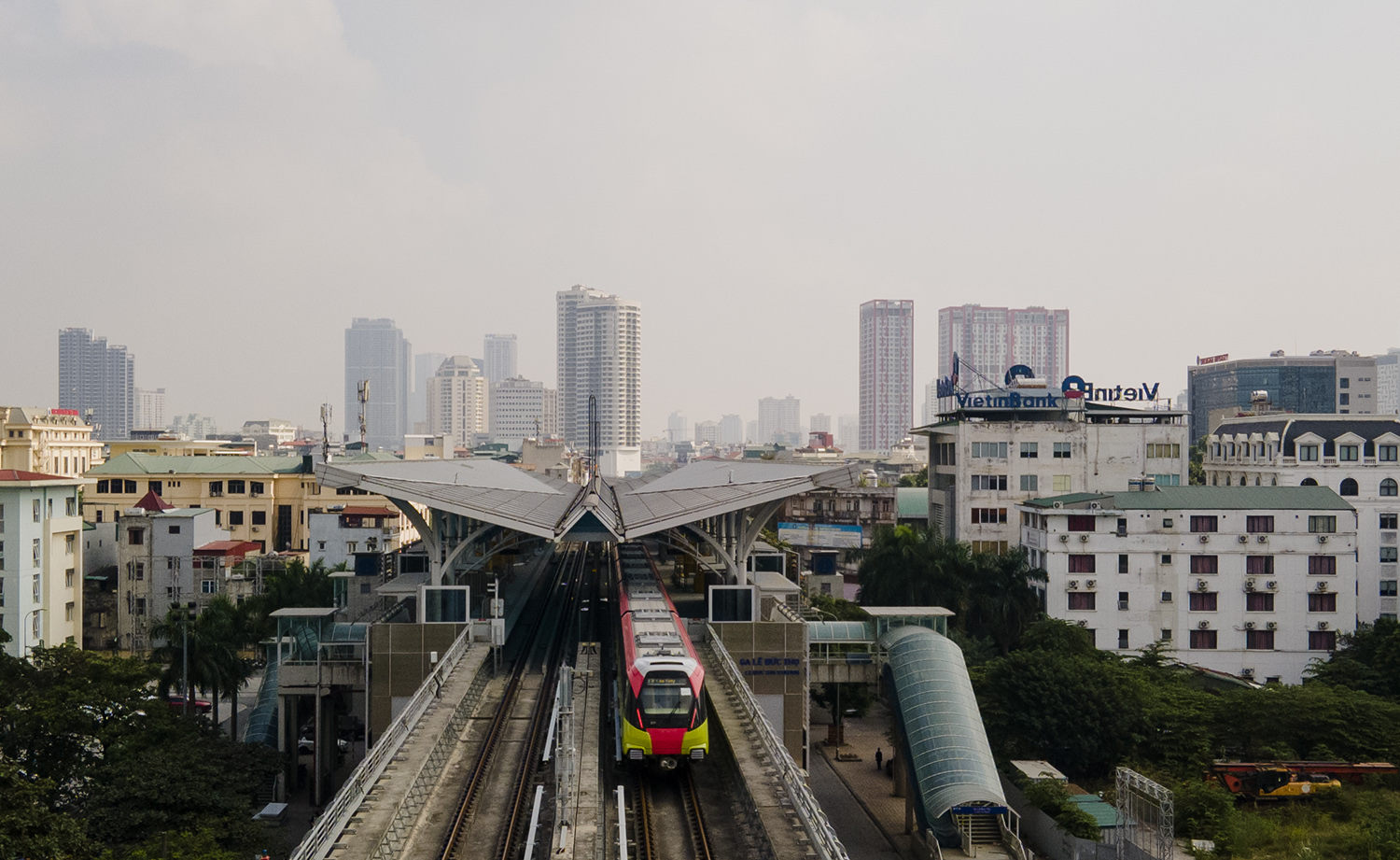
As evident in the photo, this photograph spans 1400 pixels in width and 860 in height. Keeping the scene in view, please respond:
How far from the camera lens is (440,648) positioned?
3356cm

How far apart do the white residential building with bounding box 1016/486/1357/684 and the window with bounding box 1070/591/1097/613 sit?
7cm

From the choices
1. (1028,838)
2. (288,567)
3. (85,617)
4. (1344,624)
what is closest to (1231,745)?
(1028,838)

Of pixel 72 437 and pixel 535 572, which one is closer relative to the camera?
pixel 535 572

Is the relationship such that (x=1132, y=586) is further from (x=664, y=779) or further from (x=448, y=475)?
(x=664, y=779)

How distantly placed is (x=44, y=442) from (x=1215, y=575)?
96.7 m

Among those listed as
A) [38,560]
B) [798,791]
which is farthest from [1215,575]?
[38,560]

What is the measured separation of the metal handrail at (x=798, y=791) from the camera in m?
17.4

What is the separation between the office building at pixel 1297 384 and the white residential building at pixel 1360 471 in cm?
5767

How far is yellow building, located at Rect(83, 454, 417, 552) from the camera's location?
82688 mm

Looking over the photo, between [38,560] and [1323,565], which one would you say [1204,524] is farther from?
[38,560]

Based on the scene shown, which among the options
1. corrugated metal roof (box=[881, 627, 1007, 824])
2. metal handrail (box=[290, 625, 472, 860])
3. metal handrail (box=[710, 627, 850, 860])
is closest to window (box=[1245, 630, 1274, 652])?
corrugated metal roof (box=[881, 627, 1007, 824])

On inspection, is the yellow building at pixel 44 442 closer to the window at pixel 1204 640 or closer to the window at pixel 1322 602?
the window at pixel 1204 640

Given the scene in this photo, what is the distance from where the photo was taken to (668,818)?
21.2 metres

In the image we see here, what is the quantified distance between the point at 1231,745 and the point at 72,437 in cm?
10631
